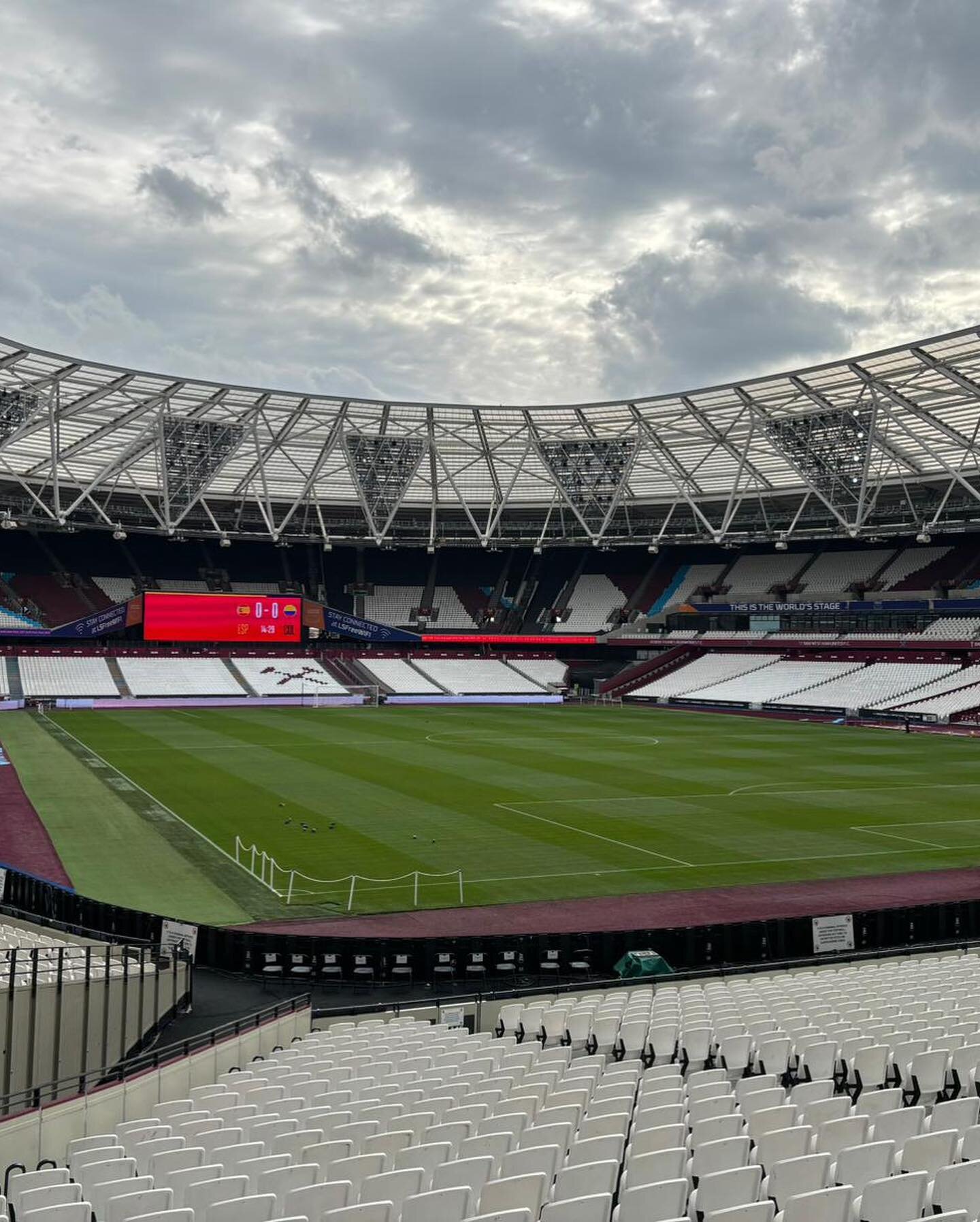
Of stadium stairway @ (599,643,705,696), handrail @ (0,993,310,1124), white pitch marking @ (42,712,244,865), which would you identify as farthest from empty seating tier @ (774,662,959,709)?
handrail @ (0,993,310,1124)

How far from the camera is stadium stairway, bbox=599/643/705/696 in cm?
9562

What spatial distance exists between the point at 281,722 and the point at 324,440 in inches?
1027

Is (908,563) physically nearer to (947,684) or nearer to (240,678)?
(947,684)

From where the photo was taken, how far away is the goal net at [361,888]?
24969 millimetres

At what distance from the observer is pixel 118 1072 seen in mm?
12375

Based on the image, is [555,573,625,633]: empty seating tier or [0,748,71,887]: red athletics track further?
[555,573,625,633]: empty seating tier

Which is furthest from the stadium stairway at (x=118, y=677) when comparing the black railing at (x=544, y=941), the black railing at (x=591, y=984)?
the black railing at (x=591, y=984)

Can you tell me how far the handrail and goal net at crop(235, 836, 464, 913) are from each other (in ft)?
31.4

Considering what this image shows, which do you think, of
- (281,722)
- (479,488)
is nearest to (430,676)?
(479,488)

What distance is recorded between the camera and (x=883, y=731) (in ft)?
218

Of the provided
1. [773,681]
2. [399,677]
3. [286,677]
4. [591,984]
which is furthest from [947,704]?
[591,984]

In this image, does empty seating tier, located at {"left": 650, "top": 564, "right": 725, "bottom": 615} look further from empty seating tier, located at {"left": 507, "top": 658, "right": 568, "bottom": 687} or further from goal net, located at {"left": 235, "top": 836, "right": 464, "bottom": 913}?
goal net, located at {"left": 235, "top": 836, "right": 464, "bottom": 913}

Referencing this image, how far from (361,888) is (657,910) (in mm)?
7288

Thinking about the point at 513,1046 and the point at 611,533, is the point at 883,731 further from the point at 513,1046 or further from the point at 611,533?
the point at 513,1046
